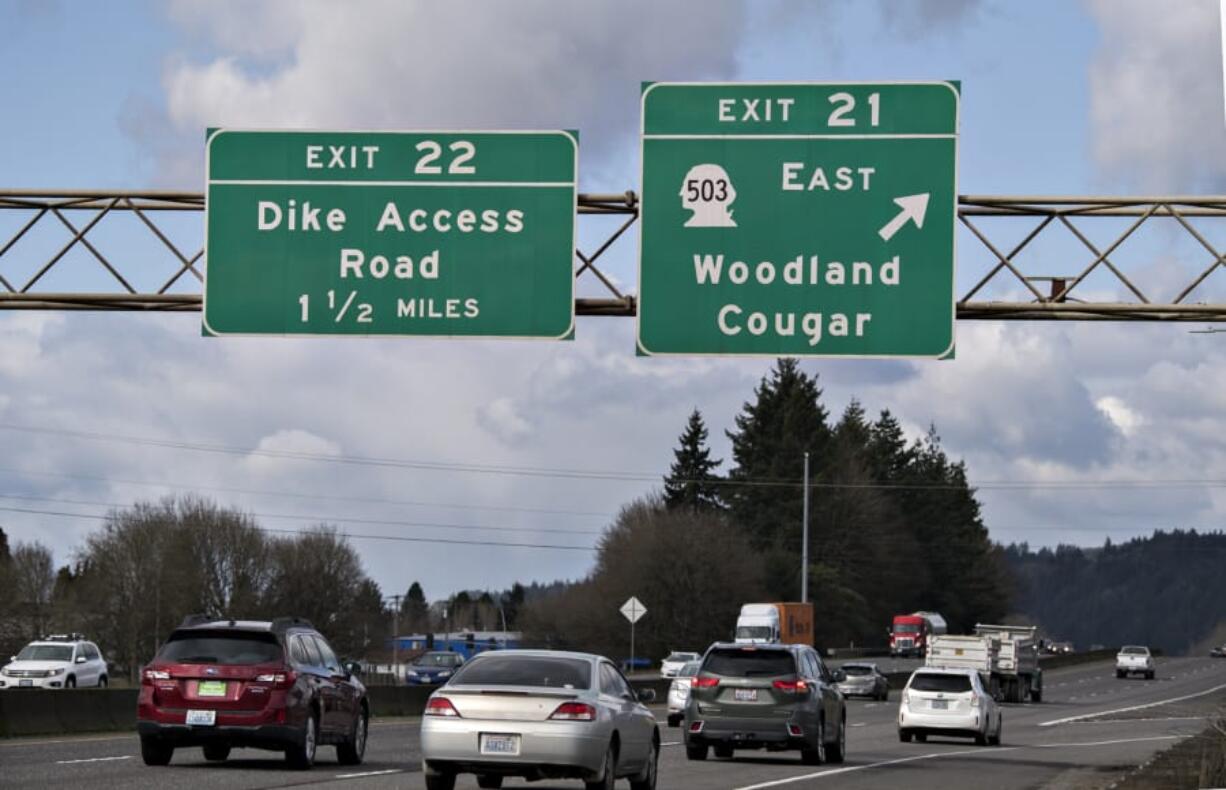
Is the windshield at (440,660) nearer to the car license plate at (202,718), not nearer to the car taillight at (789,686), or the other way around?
the car taillight at (789,686)

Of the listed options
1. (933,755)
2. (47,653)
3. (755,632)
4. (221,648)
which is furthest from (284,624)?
(755,632)

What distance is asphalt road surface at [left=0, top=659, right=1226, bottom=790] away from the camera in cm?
2266

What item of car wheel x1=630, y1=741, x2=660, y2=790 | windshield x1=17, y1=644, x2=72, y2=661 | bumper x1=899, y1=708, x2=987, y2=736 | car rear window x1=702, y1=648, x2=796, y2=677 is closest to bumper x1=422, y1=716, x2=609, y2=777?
car wheel x1=630, y1=741, x2=660, y2=790

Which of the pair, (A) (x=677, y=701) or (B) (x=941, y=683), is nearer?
(B) (x=941, y=683)

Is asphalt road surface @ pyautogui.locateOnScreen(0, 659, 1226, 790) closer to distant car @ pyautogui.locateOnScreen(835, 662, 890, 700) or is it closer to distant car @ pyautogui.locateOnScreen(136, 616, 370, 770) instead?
distant car @ pyautogui.locateOnScreen(136, 616, 370, 770)

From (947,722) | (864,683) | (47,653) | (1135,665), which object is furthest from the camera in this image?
(1135,665)

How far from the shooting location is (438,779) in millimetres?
20125

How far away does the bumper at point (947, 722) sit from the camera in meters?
39.9

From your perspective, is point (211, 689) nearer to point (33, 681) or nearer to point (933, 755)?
point (933, 755)

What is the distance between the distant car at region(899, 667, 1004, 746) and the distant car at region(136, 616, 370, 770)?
58.7 ft

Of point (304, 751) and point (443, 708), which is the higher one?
point (443, 708)

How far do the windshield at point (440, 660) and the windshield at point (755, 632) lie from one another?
13458 millimetres

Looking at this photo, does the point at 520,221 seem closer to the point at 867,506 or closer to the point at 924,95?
the point at 924,95

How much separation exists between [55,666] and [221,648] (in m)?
29.9
